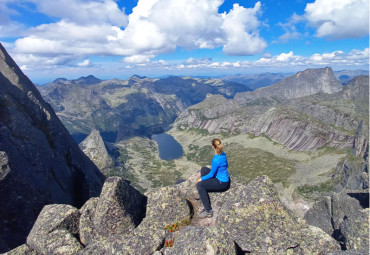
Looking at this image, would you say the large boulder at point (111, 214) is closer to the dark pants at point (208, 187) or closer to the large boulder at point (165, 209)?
the large boulder at point (165, 209)

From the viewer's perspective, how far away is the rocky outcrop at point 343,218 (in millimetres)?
19016

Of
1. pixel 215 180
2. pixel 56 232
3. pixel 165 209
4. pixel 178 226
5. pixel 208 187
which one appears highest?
pixel 215 180

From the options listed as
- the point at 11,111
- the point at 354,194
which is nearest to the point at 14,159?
the point at 11,111

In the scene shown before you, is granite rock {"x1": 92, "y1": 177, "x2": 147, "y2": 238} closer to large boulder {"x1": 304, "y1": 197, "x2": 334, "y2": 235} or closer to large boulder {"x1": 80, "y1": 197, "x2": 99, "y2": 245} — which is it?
large boulder {"x1": 80, "y1": 197, "x2": 99, "y2": 245}

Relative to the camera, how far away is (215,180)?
74.3 feet

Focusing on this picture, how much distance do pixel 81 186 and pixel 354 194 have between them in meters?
49.6

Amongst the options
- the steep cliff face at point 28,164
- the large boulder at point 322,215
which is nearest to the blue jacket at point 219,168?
the steep cliff face at point 28,164

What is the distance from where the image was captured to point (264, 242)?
1745 cm

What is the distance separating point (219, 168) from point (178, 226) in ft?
21.1

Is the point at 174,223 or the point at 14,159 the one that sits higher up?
the point at 14,159

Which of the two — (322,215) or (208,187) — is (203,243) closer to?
(208,187)

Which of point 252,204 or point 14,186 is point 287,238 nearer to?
point 252,204

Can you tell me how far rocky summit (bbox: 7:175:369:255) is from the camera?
1689 cm

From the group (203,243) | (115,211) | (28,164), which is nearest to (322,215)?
(203,243)
